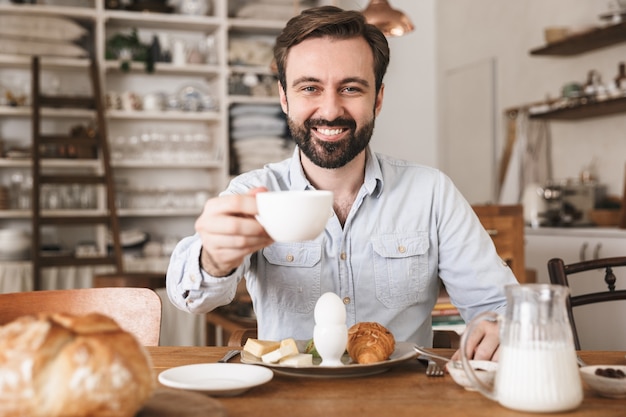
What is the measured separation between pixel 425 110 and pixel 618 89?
7.39 ft

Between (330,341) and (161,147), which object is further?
(161,147)

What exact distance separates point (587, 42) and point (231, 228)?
382cm

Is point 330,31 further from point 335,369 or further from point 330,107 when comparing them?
point 335,369

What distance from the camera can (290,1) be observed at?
535 centimetres

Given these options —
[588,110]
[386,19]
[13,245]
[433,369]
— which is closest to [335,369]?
[433,369]

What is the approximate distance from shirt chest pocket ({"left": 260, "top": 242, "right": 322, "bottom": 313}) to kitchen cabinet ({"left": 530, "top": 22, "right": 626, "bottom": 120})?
293 cm

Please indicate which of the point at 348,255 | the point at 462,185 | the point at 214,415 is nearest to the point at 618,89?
the point at 462,185

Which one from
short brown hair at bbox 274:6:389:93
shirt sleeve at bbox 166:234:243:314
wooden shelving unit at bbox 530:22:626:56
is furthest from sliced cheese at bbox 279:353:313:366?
wooden shelving unit at bbox 530:22:626:56

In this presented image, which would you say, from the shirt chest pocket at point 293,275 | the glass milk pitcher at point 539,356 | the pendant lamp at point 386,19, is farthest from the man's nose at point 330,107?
the pendant lamp at point 386,19

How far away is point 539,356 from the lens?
879 millimetres

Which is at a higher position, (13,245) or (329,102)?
(329,102)

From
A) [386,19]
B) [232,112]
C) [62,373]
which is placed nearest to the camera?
[62,373]

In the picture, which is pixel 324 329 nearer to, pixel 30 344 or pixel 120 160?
pixel 30 344

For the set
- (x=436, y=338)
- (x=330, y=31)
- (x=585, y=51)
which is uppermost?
(x=585, y=51)
